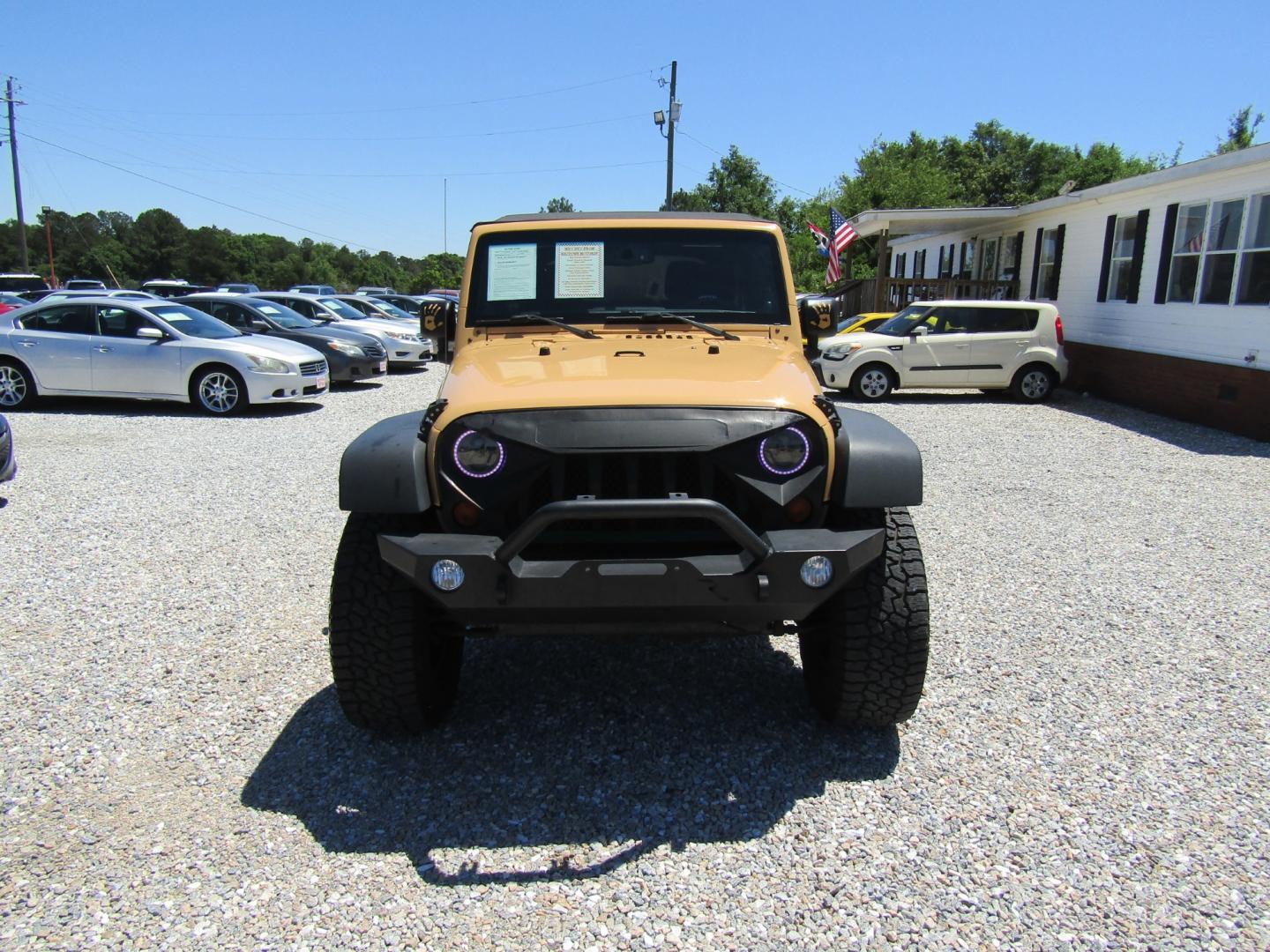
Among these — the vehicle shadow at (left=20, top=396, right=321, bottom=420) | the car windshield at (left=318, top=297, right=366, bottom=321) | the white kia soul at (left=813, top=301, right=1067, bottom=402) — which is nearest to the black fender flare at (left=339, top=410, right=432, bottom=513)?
the vehicle shadow at (left=20, top=396, right=321, bottom=420)

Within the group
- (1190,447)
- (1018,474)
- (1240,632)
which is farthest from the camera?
(1190,447)

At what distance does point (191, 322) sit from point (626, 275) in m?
10.2

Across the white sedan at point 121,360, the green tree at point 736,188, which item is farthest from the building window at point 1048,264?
the green tree at point 736,188

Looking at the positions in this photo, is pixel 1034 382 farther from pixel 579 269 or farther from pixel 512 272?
pixel 512 272

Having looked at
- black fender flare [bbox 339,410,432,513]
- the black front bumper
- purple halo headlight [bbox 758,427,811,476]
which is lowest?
the black front bumper

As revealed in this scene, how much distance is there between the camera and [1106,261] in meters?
15.2

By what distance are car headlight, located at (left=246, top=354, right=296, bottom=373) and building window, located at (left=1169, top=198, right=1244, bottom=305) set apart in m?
12.3

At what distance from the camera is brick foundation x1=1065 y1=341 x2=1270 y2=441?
1092cm

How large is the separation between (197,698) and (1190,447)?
10414mm

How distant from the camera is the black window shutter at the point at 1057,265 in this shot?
17.1 m

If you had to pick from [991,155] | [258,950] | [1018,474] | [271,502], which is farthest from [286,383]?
[991,155]

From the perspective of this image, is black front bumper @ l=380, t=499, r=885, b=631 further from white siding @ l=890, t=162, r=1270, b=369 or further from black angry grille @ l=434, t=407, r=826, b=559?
white siding @ l=890, t=162, r=1270, b=369

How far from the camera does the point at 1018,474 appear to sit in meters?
8.55

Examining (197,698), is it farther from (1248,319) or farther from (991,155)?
(991,155)
